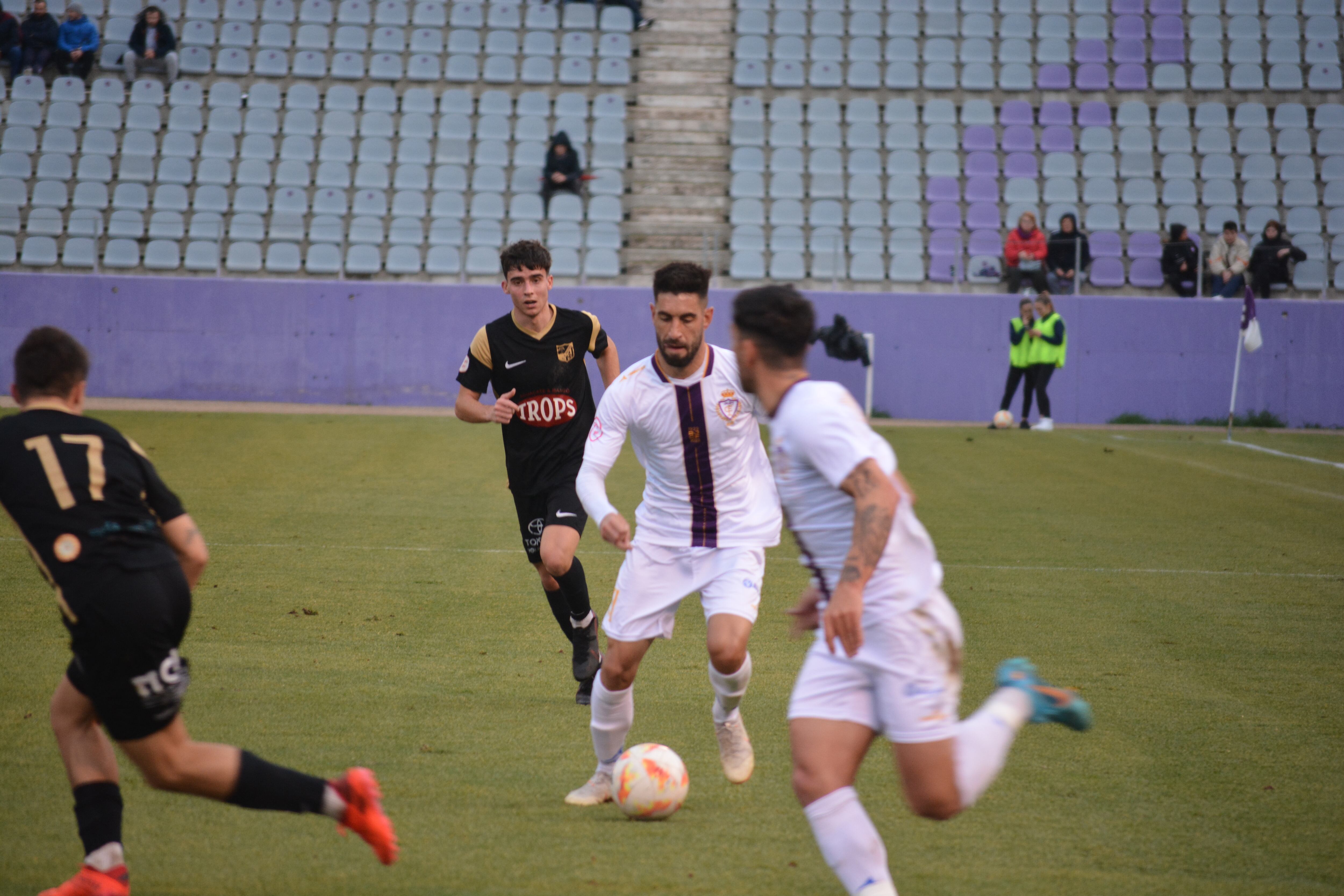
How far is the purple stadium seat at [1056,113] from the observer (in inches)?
974

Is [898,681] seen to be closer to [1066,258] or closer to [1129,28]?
[1066,258]

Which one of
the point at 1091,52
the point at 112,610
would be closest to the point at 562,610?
the point at 112,610

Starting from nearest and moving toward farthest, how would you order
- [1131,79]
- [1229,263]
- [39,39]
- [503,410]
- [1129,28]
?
[503,410], [1229,263], [39,39], [1131,79], [1129,28]

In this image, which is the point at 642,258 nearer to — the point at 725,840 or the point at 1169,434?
the point at 1169,434

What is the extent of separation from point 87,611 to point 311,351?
735 inches

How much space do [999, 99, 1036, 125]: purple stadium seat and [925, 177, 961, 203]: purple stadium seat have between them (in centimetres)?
218

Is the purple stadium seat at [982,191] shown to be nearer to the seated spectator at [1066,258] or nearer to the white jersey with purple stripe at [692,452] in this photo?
the seated spectator at [1066,258]

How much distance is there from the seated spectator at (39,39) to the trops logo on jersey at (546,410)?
22032 mm

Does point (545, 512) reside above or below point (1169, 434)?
below

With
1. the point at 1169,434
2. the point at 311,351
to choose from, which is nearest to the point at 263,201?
the point at 311,351

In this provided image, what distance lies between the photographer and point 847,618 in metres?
3.25

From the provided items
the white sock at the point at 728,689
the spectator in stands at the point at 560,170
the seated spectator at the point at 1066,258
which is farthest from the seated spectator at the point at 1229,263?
the white sock at the point at 728,689

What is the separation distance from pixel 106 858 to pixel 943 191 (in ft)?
71.7

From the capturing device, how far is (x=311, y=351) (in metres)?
21.3
